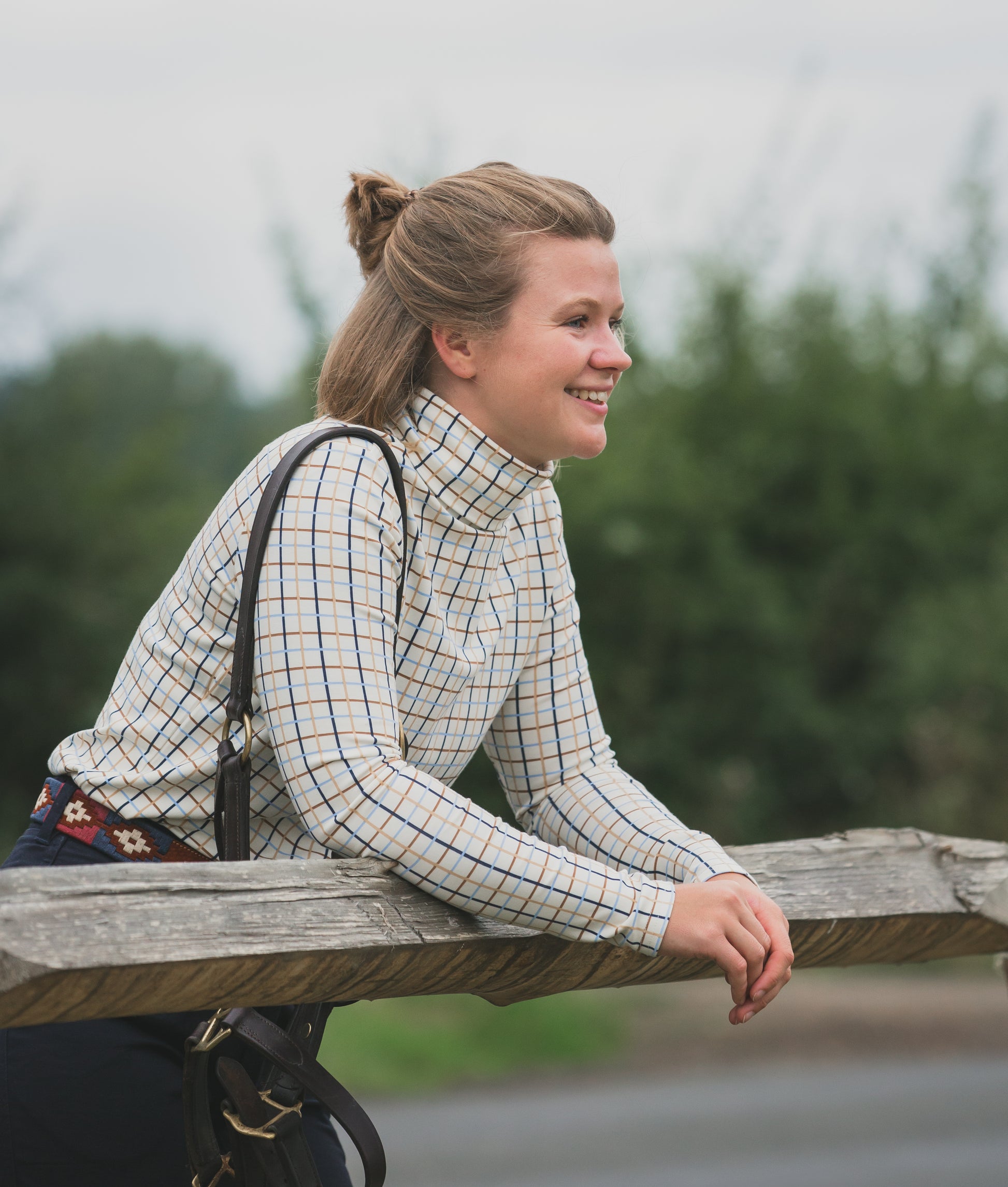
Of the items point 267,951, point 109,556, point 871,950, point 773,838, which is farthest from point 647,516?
point 267,951

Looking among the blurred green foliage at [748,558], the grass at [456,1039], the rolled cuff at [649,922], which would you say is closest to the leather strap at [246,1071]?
the rolled cuff at [649,922]

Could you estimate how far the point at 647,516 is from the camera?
33.9 feet

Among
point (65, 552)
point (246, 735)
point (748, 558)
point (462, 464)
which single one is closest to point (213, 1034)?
point (246, 735)

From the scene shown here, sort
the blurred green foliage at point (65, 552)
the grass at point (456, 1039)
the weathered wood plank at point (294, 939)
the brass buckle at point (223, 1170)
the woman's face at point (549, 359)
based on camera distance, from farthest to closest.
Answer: the blurred green foliage at point (65, 552) → the grass at point (456, 1039) → the woman's face at point (549, 359) → the brass buckle at point (223, 1170) → the weathered wood plank at point (294, 939)

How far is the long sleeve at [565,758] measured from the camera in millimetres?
2076

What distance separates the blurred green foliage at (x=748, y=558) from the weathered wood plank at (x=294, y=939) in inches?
298

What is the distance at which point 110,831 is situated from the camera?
1.81 metres

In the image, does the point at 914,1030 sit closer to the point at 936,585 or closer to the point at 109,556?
the point at 936,585

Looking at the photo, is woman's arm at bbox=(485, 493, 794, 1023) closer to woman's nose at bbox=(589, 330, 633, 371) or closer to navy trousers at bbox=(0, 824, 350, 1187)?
woman's nose at bbox=(589, 330, 633, 371)

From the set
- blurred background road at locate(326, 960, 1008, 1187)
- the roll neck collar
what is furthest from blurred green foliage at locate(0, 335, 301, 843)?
the roll neck collar

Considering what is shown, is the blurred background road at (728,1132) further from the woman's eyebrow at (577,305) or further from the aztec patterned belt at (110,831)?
the woman's eyebrow at (577,305)

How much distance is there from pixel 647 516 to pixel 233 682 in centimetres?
876

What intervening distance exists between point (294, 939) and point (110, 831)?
0.38m

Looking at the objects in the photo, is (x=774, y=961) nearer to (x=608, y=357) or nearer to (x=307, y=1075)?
(x=307, y=1075)
